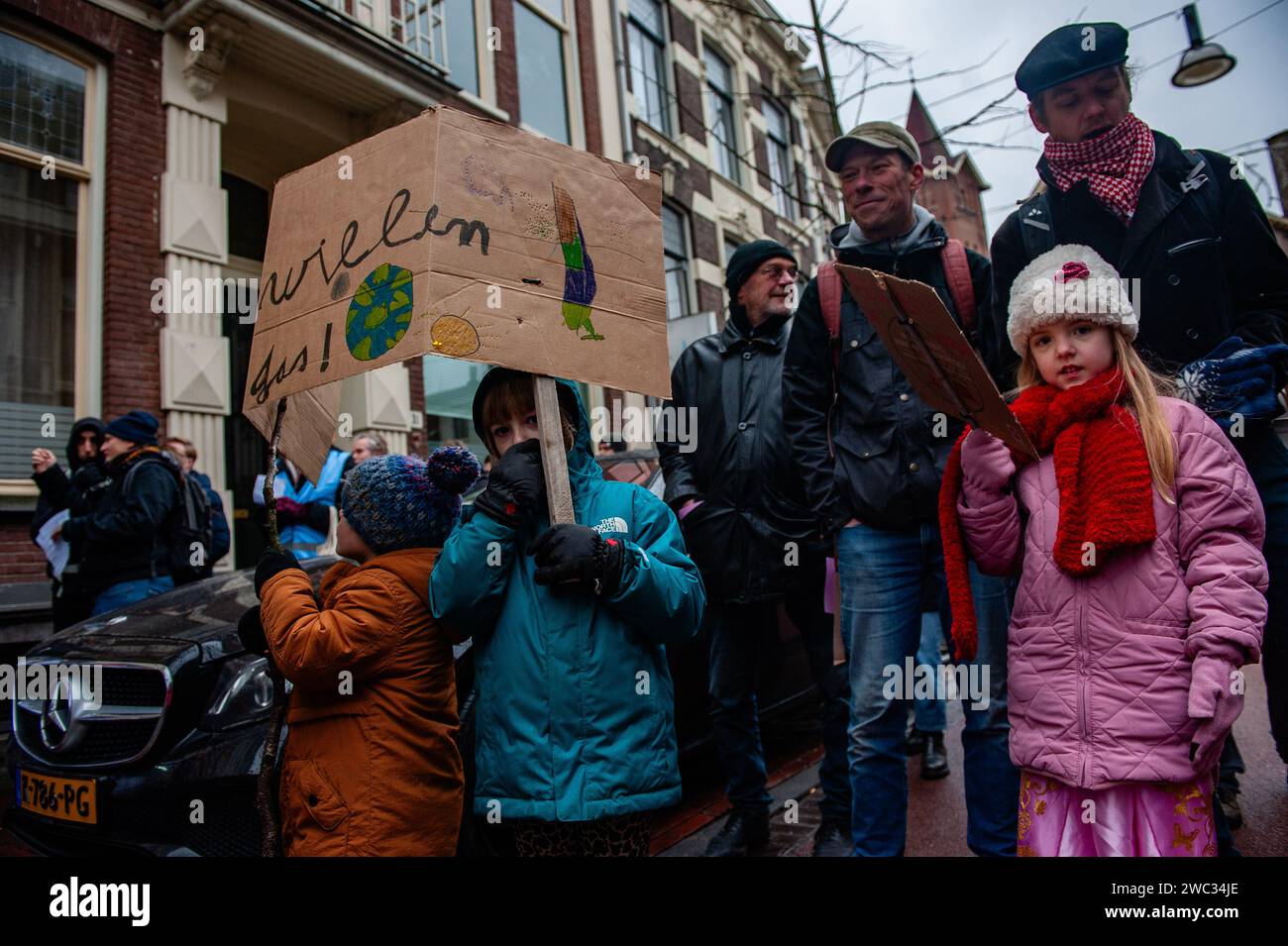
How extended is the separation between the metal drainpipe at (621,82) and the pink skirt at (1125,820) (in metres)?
11.8

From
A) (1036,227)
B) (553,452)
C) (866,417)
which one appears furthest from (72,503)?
(1036,227)

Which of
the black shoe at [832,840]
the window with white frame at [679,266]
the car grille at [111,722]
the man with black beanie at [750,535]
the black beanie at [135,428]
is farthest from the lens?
the window with white frame at [679,266]

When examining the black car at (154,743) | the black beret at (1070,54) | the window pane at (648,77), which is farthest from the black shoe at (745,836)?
the window pane at (648,77)

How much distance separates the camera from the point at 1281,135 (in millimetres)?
2588

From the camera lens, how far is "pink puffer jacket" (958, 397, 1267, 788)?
1.72 metres

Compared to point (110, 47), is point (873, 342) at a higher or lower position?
lower

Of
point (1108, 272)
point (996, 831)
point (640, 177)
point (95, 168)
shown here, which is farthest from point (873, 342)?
point (95, 168)

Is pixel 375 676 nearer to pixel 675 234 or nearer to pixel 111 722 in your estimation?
pixel 111 722

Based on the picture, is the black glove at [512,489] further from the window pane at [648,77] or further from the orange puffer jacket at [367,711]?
the window pane at [648,77]

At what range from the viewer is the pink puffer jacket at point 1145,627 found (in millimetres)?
1723

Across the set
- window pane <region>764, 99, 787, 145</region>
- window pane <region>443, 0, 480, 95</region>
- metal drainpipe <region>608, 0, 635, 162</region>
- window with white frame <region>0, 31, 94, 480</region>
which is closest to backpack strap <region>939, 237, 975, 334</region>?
window with white frame <region>0, 31, 94, 480</region>

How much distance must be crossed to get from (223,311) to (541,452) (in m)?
7.37
